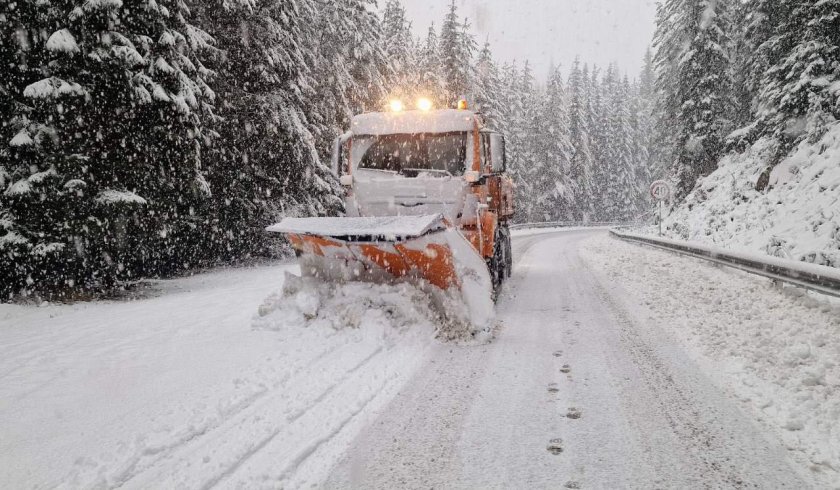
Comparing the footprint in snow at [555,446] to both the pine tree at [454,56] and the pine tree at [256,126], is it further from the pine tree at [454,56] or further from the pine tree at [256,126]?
the pine tree at [454,56]

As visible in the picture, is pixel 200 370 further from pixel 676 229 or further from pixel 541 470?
pixel 676 229

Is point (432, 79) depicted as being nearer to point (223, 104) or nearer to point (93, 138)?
point (223, 104)

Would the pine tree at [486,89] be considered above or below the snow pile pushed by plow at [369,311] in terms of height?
above

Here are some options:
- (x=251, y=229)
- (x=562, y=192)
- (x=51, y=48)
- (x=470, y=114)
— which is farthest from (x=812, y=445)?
(x=562, y=192)

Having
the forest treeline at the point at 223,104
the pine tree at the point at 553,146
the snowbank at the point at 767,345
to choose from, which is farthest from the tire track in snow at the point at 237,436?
the pine tree at the point at 553,146

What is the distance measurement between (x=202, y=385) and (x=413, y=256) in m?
2.38

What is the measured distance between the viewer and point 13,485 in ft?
8.20

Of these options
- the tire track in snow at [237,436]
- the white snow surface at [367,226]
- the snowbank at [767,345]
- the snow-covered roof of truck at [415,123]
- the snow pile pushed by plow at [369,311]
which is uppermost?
the snow-covered roof of truck at [415,123]

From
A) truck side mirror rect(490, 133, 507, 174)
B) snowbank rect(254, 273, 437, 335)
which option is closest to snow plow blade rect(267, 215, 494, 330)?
snowbank rect(254, 273, 437, 335)

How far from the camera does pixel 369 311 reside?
17.5ft

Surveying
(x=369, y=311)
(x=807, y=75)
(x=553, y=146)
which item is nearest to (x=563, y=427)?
(x=369, y=311)

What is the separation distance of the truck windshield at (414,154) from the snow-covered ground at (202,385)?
218 centimetres

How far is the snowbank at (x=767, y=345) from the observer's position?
3.02 metres

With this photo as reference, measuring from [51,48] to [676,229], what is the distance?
20.6 m
